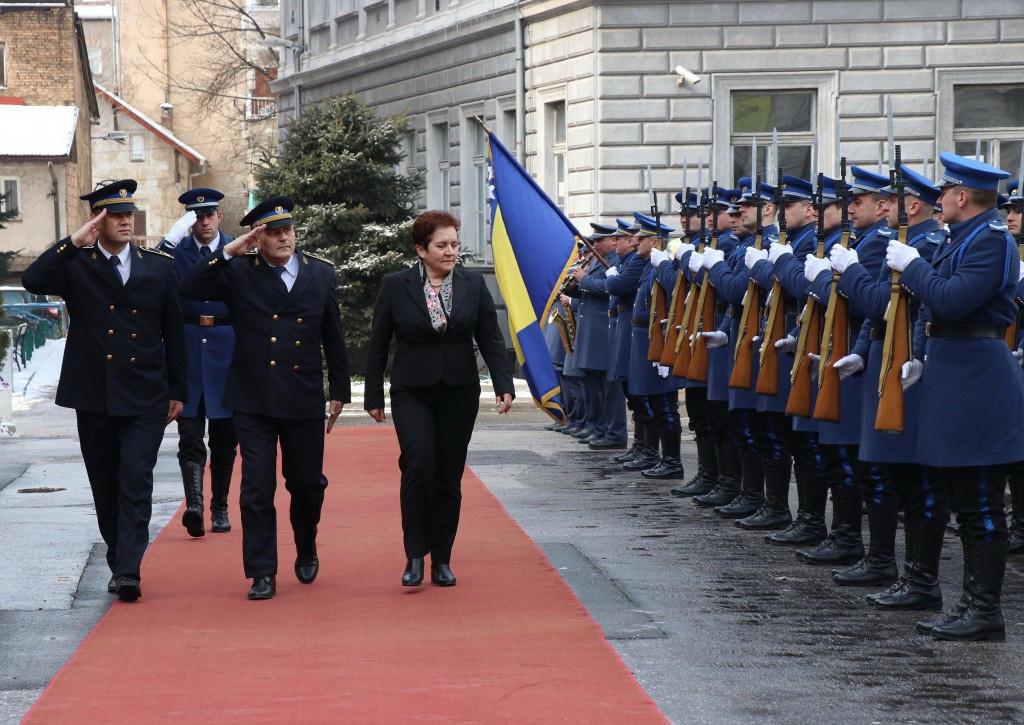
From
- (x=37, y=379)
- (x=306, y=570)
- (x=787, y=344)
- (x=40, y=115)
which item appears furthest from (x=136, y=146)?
(x=306, y=570)

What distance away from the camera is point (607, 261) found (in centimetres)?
1608

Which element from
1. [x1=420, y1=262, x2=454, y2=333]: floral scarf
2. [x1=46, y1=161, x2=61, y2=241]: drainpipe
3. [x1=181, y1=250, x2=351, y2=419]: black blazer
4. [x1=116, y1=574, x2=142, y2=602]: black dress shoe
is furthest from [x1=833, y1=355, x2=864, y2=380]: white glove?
[x1=46, y1=161, x2=61, y2=241]: drainpipe

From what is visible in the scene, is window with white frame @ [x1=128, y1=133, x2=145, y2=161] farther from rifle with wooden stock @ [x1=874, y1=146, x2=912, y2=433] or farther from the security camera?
rifle with wooden stock @ [x1=874, y1=146, x2=912, y2=433]

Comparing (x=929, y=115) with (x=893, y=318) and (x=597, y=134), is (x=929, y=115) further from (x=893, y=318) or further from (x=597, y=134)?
(x=893, y=318)

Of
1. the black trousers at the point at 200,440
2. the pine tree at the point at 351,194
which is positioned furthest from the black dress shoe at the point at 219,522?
the pine tree at the point at 351,194

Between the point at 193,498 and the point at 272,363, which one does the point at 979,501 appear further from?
the point at 193,498

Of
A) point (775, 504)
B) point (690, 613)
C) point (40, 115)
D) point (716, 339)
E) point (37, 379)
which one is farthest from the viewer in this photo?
point (40, 115)

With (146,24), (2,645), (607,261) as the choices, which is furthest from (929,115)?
(146,24)

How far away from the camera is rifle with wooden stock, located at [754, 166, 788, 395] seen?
34.6 ft

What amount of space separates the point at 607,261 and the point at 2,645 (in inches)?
356

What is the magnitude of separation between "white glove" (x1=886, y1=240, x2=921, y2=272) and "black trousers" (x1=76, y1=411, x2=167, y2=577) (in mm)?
3475

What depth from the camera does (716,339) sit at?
1175 cm

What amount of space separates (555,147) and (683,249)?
46.3ft

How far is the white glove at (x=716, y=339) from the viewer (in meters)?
11.7
